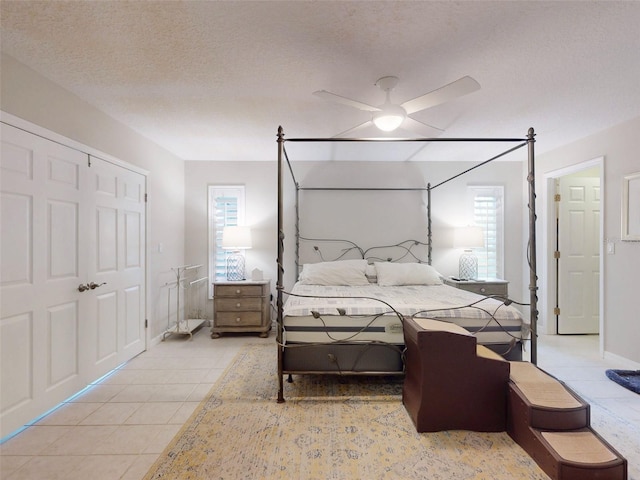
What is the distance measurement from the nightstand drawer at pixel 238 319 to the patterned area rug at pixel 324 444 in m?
1.45

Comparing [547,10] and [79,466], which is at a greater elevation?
[547,10]

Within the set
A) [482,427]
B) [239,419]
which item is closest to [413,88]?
[482,427]

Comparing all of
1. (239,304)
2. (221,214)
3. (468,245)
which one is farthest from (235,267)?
(468,245)

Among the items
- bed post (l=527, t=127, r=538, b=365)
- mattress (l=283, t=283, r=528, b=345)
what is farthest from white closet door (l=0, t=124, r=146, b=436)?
bed post (l=527, t=127, r=538, b=365)

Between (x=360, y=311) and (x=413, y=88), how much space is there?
6.04ft

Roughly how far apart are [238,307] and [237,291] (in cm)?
21

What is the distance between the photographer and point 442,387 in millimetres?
1985

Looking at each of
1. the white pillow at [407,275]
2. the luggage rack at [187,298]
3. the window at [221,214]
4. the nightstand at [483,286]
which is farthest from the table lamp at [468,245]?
the luggage rack at [187,298]

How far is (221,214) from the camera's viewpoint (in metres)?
4.58

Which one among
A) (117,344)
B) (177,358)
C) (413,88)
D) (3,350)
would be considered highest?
(413,88)

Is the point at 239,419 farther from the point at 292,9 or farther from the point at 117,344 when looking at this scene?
the point at 292,9

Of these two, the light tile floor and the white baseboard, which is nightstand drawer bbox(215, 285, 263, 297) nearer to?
the light tile floor

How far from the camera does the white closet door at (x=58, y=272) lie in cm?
201

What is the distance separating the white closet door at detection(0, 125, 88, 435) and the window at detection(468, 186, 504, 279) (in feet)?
16.0
